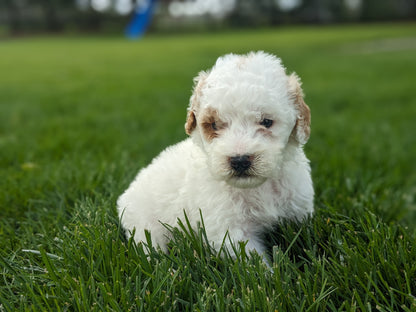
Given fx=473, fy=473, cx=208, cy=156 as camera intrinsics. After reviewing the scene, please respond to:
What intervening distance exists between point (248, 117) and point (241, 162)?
0.25m

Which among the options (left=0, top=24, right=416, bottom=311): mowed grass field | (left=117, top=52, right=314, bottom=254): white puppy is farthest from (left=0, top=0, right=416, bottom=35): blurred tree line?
(left=117, top=52, right=314, bottom=254): white puppy

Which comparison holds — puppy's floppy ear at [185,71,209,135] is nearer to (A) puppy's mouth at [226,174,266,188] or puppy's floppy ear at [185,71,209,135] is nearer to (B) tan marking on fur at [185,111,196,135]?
(B) tan marking on fur at [185,111,196,135]

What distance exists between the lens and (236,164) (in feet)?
7.75

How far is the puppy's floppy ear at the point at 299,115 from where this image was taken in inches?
103

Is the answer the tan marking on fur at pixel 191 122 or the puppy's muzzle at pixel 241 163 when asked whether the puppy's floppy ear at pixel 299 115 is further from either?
the tan marking on fur at pixel 191 122

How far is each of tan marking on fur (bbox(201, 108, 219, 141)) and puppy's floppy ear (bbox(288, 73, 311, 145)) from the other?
45 centimetres

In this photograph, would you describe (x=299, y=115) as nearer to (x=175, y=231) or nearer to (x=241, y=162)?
(x=241, y=162)

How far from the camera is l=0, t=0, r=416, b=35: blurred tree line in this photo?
4941 centimetres

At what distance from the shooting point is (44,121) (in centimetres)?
697

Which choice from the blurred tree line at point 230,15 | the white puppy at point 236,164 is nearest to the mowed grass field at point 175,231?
the white puppy at point 236,164

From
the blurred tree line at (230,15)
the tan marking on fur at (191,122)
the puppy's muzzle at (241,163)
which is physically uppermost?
the tan marking on fur at (191,122)

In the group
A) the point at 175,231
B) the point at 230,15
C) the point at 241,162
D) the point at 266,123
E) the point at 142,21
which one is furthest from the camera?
the point at 230,15

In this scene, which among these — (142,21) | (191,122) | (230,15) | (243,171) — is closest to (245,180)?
(243,171)

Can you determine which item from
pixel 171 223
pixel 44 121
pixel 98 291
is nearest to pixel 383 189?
pixel 171 223
